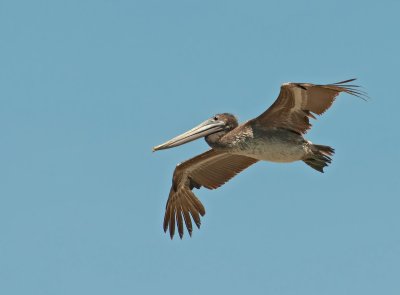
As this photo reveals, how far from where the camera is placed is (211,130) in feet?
54.8

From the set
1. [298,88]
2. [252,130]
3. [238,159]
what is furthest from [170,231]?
[298,88]

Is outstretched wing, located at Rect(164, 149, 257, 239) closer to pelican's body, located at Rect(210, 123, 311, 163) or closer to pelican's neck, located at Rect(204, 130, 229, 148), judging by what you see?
pelican's neck, located at Rect(204, 130, 229, 148)

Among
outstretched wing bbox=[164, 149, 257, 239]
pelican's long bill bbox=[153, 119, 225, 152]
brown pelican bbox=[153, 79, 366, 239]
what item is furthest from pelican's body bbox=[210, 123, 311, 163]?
outstretched wing bbox=[164, 149, 257, 239]

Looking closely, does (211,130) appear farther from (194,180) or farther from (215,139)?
(194,180)

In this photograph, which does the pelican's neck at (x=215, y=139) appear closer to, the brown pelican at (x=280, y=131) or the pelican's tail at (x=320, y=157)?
the brown pelican at (x=280, y=131)

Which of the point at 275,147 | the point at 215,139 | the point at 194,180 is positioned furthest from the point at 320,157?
the point at 194,180

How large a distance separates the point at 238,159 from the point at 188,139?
1.40 metres

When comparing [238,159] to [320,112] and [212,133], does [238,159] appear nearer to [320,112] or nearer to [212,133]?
[212,133]

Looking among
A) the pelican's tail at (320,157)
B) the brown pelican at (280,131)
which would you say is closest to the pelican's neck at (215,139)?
the brown pelican at (280,131)

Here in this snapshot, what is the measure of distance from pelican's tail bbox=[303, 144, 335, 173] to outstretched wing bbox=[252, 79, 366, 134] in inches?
16.8

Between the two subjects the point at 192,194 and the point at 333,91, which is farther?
the point at 192,194

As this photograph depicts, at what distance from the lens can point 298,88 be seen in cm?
1505

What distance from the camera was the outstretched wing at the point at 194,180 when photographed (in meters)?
18.5

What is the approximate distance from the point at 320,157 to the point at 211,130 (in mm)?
2097
